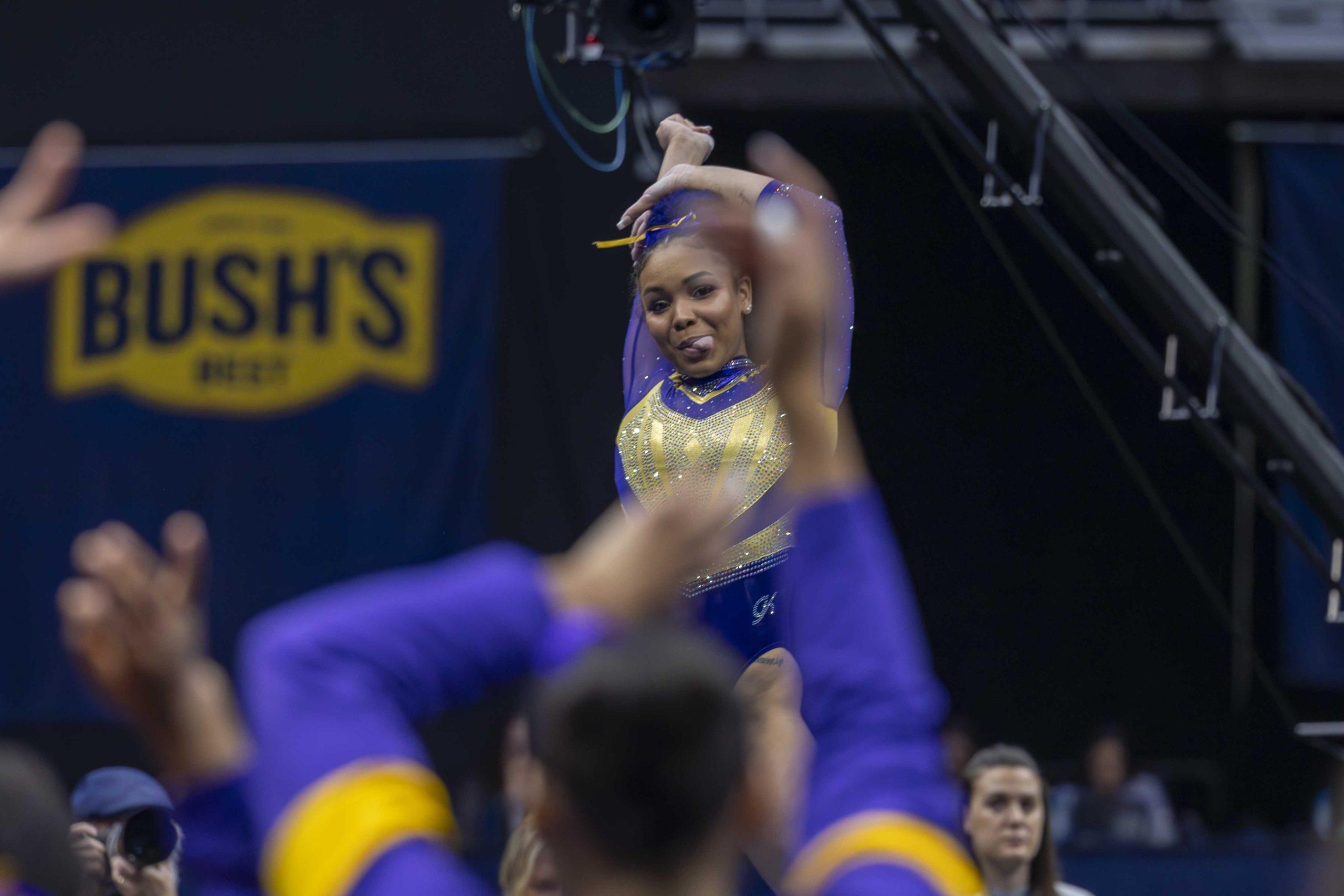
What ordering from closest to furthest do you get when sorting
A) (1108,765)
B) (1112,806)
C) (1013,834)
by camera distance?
(1013,834), (1112,806), (1108,765)

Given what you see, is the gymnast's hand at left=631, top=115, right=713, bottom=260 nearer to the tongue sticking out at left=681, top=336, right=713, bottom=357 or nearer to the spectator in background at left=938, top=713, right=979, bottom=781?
the tongue sticking out at left=681, top=336, right=713, bottom=357

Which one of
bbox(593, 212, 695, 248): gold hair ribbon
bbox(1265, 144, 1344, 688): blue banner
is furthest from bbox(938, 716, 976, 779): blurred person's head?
bbox(593, 212, 695, 248): gold hair ribbon

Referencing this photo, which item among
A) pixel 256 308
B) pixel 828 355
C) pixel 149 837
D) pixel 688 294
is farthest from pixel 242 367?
pixel 828 355

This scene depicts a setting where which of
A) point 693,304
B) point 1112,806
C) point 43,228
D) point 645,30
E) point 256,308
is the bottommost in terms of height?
point 1112,806

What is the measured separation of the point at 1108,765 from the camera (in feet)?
25.1

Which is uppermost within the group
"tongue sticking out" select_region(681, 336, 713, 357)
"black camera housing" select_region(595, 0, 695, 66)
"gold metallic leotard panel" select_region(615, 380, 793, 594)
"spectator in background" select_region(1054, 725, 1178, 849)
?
"black camera housing" select_region(595, 0, 695, 66)

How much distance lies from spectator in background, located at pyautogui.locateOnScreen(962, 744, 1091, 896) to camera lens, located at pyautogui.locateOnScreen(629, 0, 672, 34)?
1.82m

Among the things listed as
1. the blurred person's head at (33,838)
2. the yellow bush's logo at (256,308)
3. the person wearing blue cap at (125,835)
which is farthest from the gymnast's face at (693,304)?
the yellow bush's logo at (256,308)

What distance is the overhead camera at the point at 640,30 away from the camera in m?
4.01

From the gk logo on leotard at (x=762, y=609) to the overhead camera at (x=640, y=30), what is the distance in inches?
64.1


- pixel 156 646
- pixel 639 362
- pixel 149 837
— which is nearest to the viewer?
pixel 156 646

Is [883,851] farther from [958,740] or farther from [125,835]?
[958,740]

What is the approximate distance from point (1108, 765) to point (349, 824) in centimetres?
709

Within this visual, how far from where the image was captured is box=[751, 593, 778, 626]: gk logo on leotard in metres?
2.87
